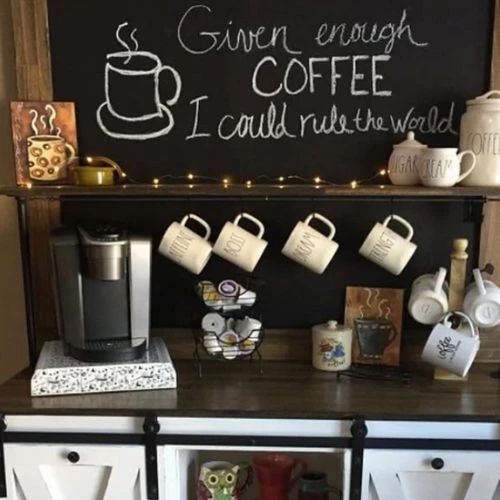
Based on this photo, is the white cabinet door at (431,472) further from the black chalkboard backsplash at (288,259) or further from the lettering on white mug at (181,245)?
the lettering on white mug at (181,245)

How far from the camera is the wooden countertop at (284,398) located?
61.4 inches

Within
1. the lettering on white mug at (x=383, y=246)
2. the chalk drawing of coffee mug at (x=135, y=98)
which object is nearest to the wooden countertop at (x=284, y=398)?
the lettering on white mug at (x=383, y=246)

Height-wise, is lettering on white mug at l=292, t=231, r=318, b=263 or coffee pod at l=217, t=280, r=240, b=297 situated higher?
lettering on white mug at l=292, t=231, r=318, b=263

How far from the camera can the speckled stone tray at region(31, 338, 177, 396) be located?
1.66 metres

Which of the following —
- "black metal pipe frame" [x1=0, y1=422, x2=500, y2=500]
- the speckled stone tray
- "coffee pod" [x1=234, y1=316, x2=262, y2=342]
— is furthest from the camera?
"coffee pod" [x1=234, y1=316, x2=262, y2=342]

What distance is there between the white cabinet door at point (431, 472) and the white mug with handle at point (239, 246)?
1.95ft

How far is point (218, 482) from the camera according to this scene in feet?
5.60

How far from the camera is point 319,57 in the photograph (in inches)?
73.9

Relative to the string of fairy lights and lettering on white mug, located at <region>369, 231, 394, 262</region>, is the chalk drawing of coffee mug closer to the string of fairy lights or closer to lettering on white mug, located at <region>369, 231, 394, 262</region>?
the string of fairy lights

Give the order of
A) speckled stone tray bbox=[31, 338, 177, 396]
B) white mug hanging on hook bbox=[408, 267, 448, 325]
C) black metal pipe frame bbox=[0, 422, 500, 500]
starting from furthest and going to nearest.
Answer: white mug hanging on hook bbox=[408, 267, 448, 325] < speckled stone tray bbox=[31, 338, 177, 396] < black metal pipe frame bbox=[0, 422, 500, 500]

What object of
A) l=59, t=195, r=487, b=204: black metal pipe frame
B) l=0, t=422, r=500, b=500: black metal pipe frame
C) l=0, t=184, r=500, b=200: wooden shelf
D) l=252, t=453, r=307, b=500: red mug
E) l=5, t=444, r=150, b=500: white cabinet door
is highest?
l=0, t=184, r=500, b=200: wooden shelf

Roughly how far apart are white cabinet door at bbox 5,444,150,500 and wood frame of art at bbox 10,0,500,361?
0.48m

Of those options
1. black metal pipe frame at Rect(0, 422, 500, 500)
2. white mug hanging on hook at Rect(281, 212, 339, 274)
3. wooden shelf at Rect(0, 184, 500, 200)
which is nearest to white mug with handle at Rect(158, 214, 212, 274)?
wooden shelf at Rect(0, 184, 500, 200)

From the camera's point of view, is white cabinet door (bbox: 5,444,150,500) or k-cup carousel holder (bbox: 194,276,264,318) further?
k-cup carousel holder (bbox: 194,276,264,318)
